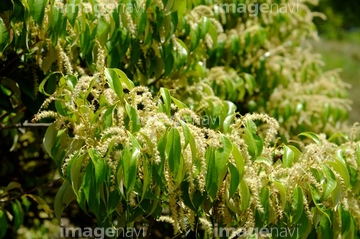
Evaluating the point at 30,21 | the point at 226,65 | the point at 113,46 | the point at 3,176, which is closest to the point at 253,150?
the point at 113,46

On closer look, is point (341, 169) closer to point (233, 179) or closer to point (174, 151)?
point (233, 179)

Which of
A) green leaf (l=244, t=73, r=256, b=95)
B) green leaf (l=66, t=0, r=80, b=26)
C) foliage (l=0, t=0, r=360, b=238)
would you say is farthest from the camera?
green leaf (l=244, t=73, r=256, b=95)

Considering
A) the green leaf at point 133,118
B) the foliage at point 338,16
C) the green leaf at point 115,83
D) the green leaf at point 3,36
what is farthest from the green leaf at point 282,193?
the foliage at point 338,16

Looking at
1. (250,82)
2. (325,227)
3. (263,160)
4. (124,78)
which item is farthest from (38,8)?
(250,82)

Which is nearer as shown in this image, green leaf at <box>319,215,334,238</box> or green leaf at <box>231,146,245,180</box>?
green leaf at <box>231,146,245,180</box>

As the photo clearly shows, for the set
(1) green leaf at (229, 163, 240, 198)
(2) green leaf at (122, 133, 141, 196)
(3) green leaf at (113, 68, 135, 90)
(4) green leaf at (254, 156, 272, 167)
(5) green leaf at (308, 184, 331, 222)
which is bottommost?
(5) green leaf at (308, 184, 331, 222)

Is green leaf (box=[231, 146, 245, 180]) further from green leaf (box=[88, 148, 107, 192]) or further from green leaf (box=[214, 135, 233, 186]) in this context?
green leaf (box=[88, 148, 107, 192])

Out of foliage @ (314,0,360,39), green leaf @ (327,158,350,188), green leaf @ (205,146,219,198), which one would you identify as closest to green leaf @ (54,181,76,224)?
green leaf @ (205,146,219,198)
